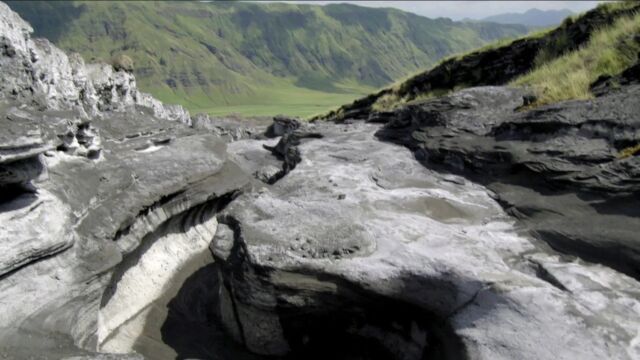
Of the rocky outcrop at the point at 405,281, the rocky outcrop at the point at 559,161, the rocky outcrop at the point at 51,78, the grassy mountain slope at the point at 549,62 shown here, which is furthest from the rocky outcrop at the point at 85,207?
the grassy mountain slope at the point at 549,62

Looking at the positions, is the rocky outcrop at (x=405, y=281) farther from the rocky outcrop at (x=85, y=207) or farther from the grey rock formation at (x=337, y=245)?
the rocky outcrop at (x=85, y=207)

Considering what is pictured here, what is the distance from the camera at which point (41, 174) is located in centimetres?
1284

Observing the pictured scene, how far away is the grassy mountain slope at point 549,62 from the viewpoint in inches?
763

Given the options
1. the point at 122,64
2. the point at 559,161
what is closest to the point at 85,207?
the point at 559,161

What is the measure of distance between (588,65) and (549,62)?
6.05 meters

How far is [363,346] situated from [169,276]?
27.9ft

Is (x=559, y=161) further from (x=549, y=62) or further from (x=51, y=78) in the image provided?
(x=51, y=78)

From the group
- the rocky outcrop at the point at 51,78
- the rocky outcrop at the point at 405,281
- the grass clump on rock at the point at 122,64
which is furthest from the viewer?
the grass clump on rock at the point at 122,64

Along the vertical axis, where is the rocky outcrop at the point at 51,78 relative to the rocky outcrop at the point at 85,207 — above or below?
above

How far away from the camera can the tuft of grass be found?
1842 centimetres

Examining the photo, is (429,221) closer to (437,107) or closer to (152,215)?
(437,107)

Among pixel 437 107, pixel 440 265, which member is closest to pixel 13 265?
pixel 440 265

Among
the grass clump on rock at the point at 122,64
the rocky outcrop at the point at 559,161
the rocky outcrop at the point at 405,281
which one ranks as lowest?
the rocky outcrop at the point at 405,281

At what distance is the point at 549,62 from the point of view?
2631cm
